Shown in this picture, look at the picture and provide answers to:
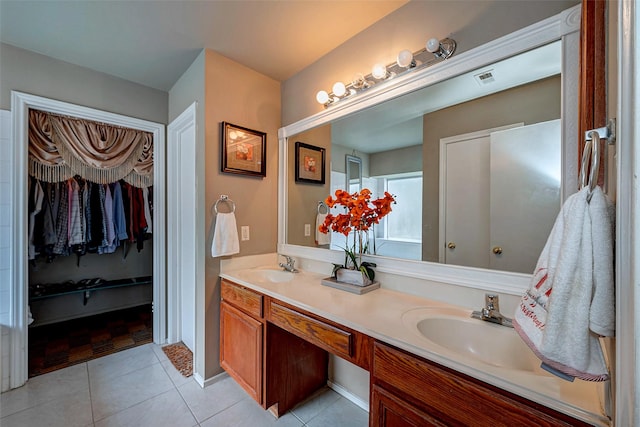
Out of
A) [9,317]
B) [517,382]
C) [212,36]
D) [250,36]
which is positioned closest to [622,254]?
[517,382]

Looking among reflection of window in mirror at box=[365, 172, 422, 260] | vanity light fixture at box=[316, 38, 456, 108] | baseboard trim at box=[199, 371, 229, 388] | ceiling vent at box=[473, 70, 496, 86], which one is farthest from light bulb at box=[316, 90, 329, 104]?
baseboard trim at box=[199, 371, 229, 388]

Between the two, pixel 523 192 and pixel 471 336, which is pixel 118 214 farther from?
pixel 523 192

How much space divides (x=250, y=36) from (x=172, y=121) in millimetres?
1197

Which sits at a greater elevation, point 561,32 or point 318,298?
point 561,32

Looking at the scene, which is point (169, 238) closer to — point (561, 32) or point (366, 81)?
point (366, 81)

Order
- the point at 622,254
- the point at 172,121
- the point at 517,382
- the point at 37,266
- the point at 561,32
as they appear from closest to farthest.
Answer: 1. the point at 622,254
2. the point at 517,382
3. the point at 561,32
4. the point at 172,121
5. the point at 37,266

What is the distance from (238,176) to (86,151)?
1.58 meters

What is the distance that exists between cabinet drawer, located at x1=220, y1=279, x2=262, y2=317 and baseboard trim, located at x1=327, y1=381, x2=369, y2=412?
823 mm

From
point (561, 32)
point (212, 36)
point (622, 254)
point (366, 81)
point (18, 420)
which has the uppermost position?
point (212, 36)

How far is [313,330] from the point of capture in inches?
50.7

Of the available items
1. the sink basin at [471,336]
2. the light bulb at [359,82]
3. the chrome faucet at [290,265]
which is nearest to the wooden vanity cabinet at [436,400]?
the sink basin at [471,336]

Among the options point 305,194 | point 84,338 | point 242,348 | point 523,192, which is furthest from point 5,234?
point 523,192

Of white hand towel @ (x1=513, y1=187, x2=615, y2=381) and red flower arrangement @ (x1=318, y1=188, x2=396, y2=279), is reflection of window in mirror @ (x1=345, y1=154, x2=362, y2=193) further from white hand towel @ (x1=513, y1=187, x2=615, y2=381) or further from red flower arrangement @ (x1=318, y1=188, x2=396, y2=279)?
white hand towel @ (x1=513, y1=187, x2=615, y2=381)

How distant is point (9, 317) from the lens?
1.88m
